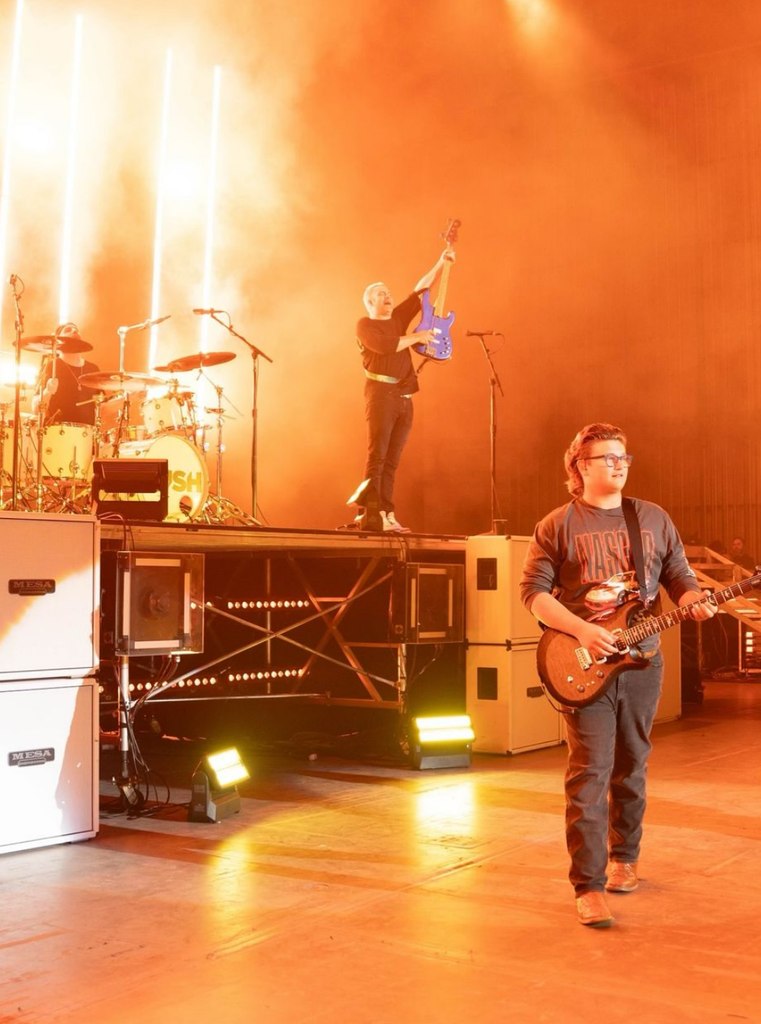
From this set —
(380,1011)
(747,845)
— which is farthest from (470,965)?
(747,845)

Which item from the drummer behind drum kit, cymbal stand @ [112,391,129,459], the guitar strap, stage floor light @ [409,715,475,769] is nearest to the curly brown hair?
the guitar strap

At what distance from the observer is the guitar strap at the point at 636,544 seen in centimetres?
350

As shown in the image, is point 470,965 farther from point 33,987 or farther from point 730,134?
point 730,134

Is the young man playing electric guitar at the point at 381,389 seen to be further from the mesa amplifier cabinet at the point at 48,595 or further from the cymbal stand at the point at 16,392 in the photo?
the mesa amplifier cabinet at the point at 48,595

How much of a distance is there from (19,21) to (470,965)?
10966mm

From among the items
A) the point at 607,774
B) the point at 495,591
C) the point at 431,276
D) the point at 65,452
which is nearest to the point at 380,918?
the point at 607,774

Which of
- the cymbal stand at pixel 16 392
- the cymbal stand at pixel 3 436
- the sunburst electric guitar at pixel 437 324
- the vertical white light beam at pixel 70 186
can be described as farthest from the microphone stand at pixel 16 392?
the vertical white light beam at pixel 70 186

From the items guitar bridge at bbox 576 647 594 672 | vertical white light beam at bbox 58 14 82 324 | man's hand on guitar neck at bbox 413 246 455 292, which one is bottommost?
guitar bridge at bbox 576 647 594 672

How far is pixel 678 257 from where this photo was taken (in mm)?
14039

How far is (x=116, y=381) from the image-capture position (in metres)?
9.39

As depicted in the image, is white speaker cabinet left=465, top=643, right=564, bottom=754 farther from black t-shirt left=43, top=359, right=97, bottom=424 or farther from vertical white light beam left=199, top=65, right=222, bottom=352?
vertical white light beam left=199, top=65, right=222, bottom=352

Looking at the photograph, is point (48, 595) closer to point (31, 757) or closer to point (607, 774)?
point (31, 757)

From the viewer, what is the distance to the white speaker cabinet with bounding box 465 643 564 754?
700cm

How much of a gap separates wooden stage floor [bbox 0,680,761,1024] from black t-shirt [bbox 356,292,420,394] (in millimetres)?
3216
